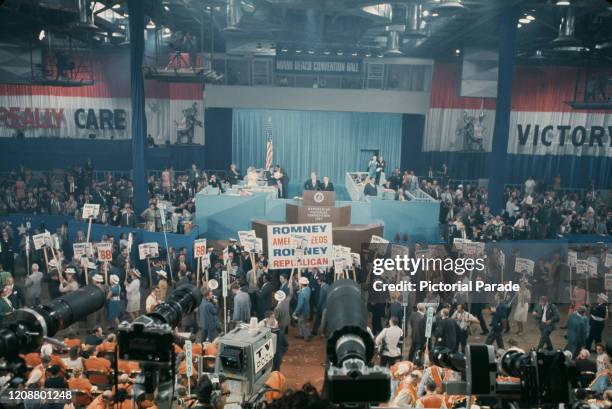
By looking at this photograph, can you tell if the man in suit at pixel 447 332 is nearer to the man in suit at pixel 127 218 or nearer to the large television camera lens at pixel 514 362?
the large television camera lens at pixel 514 362

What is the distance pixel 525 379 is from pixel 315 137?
66.9 ft

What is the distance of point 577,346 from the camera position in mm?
8820

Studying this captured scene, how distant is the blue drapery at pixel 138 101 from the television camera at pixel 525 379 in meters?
12.5

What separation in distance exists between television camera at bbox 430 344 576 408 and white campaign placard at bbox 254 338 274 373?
9.50 feet

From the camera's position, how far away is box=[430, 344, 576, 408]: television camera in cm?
292

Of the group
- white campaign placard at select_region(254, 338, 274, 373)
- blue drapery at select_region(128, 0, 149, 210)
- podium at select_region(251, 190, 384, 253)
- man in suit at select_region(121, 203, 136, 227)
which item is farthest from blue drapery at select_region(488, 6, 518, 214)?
white campaign placard at select_region(254, 338, 274, 373)

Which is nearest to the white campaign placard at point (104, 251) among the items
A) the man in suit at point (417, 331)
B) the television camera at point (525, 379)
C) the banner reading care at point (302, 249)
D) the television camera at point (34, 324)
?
the banner reading care at point (302, 249)

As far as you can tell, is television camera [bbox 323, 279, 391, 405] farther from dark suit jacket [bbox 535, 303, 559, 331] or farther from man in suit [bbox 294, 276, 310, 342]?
dark suit jacket [bbox 535, 303, 559, 331]

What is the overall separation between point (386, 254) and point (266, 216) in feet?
11.9

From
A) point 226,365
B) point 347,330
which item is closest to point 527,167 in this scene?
point 226,365

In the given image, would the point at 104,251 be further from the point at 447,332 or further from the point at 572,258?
the point at 572,258

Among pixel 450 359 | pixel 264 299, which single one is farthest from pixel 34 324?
pixel 264 299

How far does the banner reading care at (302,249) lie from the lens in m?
9.67

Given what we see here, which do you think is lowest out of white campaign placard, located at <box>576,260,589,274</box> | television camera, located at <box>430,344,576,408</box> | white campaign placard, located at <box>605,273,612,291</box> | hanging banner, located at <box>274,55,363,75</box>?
white campaign placard, located at <box>605,273,612,291</box>
